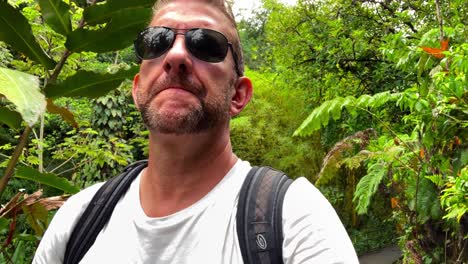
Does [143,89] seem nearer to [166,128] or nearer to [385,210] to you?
[166,128]

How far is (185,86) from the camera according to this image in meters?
1.21

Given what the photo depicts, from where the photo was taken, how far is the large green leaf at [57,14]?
1538 millimetres

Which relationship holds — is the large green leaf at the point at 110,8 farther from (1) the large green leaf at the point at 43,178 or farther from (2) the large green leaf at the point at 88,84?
(1) the large green leaf at the point at 43,178

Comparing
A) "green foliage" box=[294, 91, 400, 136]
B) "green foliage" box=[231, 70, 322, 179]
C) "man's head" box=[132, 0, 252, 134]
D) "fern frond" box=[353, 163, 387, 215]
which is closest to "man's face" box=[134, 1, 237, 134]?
"man's head" box=[132, 0, 252, 134]

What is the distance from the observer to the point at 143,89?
127 cm

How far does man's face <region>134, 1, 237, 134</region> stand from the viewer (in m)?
1.19

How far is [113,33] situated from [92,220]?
0.69 meters

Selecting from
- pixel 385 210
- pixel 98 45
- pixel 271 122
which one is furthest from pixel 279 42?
pixel 98 45

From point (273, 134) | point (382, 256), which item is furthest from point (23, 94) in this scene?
point (382, 256)

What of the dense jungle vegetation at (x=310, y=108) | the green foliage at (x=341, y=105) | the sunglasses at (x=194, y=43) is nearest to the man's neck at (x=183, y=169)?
the sunglasses at (x=194, y=43)

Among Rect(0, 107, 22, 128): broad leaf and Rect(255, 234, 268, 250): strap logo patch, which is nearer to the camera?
Rect(255, 234, 268, 250): strap logo patch

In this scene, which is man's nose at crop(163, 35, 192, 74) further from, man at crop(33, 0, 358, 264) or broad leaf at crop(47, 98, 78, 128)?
broad leaf at crop(47, 98, 78, 128)

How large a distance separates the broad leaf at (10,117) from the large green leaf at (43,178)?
298mm

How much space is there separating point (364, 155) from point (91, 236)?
349cm
